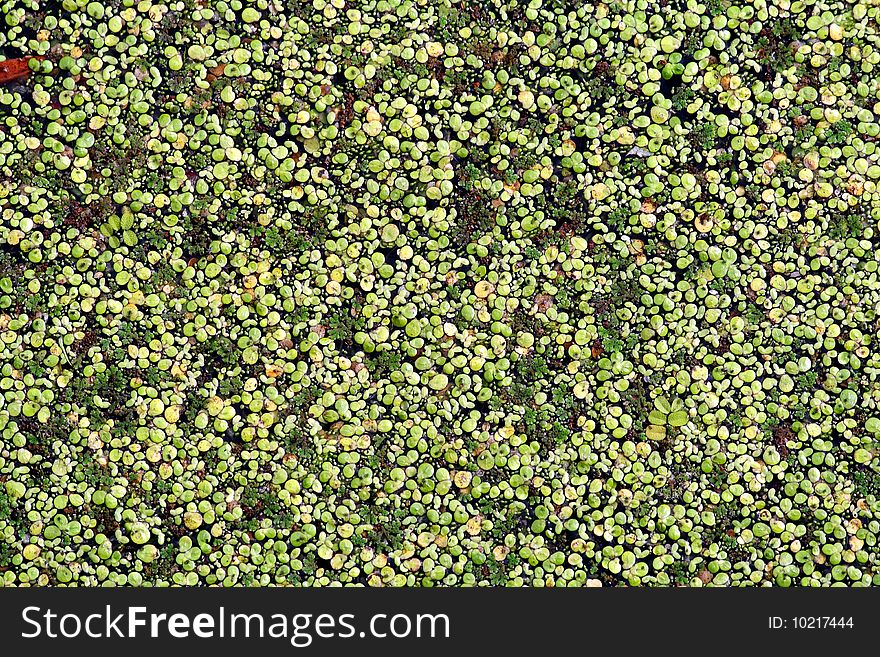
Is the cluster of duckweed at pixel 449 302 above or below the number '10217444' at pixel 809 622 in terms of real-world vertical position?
above

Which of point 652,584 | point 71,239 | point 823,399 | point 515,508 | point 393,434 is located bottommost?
point 652,584

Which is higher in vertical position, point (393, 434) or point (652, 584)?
Result: point (393, 434)

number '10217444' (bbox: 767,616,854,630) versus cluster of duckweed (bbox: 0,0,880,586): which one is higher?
cluster of duckweed (bbox: 0,0,880,586)

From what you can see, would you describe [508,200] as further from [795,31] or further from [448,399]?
[795,31]

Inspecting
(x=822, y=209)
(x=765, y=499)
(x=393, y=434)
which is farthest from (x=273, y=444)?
(x=822, y=209)
